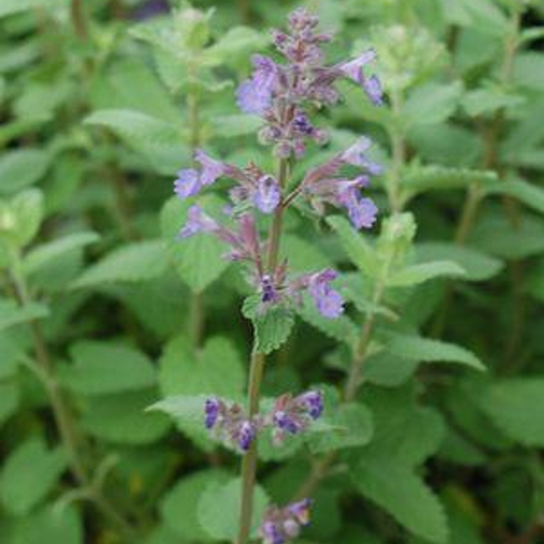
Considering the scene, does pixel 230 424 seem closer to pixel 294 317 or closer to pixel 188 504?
pixel 294 317

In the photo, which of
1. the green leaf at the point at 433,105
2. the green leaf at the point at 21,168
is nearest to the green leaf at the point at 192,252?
the green leaf at the point at 433,105

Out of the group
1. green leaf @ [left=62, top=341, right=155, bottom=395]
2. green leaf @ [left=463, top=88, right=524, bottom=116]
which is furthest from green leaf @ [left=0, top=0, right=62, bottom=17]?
green leaf @ [left=463, top=88, right=524, bottom=116]

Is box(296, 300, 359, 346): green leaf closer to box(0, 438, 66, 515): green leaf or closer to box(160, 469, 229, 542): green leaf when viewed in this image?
box(160, 469, 229, 542): green leaf

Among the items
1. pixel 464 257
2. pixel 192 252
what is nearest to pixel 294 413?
pixel 192 252

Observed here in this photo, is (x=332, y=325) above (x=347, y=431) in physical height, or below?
above

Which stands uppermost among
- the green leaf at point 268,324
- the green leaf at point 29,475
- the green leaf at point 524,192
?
the green leaf at point 268,324

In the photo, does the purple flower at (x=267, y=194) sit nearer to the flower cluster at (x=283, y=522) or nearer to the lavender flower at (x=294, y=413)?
the lavender flower at (x=294, y=413)

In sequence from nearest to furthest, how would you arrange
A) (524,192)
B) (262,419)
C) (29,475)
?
1. (262,419)
2. (524,192)
3. (29,475)

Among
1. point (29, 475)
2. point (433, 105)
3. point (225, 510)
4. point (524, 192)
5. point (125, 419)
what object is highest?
point (433, 105)
